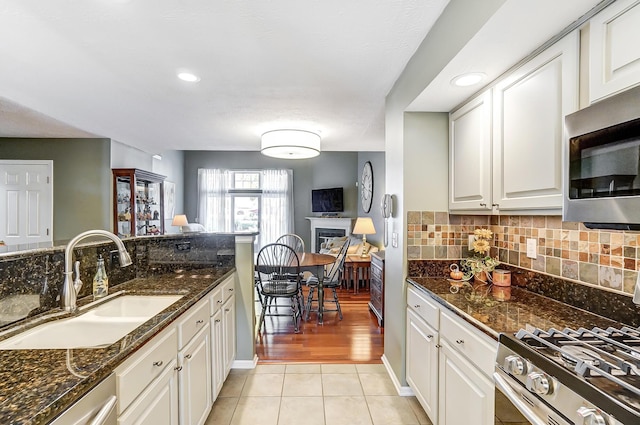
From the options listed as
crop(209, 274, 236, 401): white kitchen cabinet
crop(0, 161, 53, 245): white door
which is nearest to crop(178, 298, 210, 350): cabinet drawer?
crop(209, 274, 236, 401): white kitchen cabinet

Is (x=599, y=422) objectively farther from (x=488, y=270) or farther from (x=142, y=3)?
(x=142, y=3)

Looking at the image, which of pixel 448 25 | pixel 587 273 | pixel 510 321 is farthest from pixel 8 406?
pixel 587 273

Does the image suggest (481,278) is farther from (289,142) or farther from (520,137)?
(289,142)

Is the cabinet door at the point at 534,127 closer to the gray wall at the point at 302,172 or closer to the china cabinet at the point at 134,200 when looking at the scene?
the china cabinet at the point at 134,200

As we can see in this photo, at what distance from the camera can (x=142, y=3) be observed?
1.50m

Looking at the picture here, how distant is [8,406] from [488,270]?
223 cm

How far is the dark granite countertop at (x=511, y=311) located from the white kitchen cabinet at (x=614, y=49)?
0.88 metres

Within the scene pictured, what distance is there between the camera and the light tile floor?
2.08 metres

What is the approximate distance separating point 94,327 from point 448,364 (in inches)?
67.2

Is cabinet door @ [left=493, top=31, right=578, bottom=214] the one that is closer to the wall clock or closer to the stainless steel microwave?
the stainless steel microwave

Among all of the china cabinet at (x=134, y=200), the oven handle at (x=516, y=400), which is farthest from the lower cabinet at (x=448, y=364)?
the china cabinet at (x=134, y=200)

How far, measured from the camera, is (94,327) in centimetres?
143

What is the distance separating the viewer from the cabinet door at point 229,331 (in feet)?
7.66

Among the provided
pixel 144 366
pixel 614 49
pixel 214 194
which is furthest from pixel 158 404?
pixel 214 194
